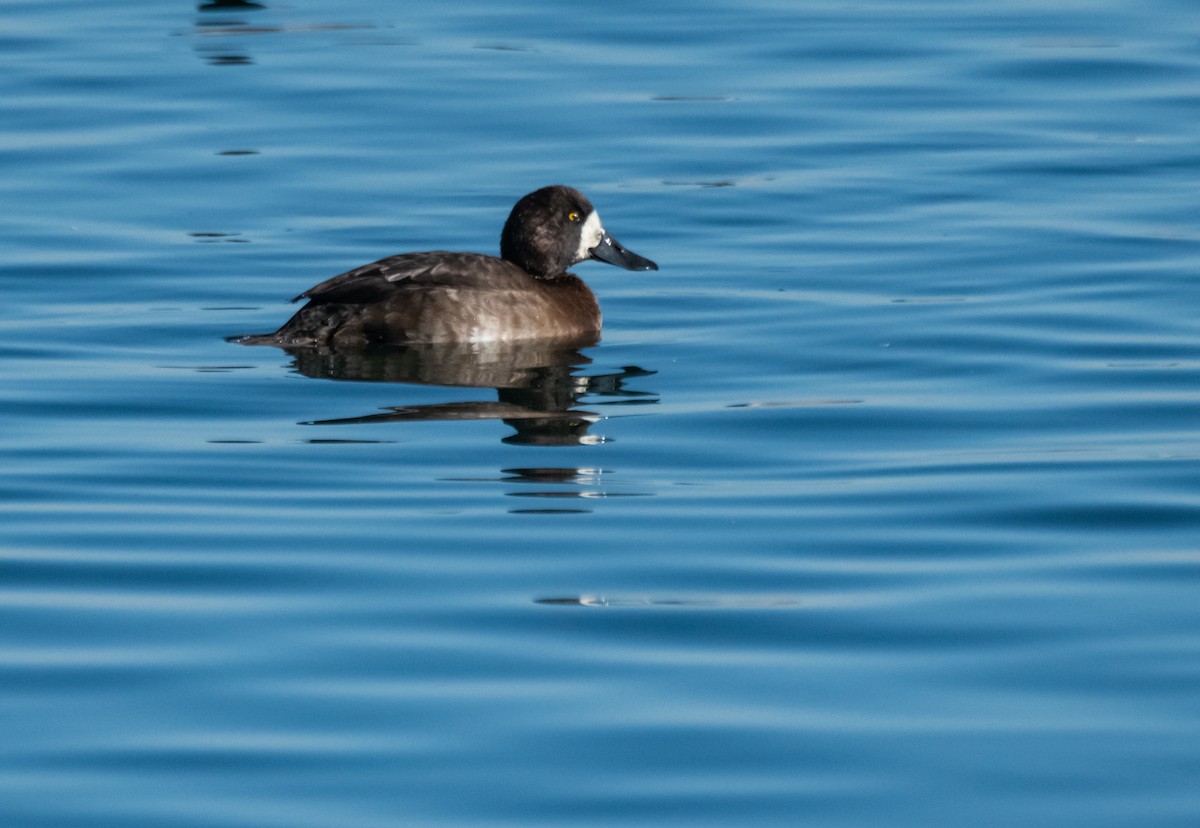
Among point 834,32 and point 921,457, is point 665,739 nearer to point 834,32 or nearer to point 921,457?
point 921,457

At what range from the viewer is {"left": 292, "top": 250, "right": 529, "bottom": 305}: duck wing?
36.9 ft

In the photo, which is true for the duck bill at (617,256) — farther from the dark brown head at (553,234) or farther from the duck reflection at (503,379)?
the duck reflection at (503,379)

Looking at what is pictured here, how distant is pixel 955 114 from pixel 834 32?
374 centimetres

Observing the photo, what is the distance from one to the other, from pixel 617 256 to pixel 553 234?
42 centimetres

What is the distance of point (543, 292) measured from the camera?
11.8 m

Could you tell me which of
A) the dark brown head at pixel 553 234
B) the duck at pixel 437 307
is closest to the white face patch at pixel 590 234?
the dark brown head at pixel 553 234

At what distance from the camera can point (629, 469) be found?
28.3 ft

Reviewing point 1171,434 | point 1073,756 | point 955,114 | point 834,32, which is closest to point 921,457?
point 1171,434

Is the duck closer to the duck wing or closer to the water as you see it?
the duck wing

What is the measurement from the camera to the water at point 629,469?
5.52 m

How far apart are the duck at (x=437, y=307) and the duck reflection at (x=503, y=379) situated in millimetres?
76

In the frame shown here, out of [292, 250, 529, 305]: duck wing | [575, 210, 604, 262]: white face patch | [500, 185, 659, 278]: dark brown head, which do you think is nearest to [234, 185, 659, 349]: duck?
[292, 250, 529, 305]: duck wing

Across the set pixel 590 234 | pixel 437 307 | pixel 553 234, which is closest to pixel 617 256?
pixel 590 234

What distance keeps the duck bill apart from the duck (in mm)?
447
